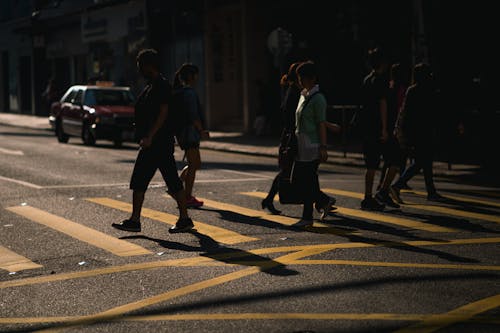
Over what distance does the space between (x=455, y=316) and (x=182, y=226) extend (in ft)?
15.9

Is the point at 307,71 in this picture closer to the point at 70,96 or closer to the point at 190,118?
the point at 190,118

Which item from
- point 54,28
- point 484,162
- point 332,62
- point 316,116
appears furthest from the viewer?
point 54,28

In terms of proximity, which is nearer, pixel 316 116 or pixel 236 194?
pixel 316 116

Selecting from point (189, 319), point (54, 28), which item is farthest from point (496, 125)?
point (54, 28)

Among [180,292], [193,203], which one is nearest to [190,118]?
[193,203]

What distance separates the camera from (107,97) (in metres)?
29.2

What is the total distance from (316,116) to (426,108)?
314 cm

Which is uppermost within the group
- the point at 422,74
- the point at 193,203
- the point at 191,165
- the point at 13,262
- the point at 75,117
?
the point at 422,74

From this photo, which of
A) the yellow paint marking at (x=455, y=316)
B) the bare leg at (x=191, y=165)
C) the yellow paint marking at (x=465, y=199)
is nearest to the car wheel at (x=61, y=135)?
the yellow paint marking at (x=465, y=199)

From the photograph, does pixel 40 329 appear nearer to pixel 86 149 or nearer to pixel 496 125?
pixel 496 125

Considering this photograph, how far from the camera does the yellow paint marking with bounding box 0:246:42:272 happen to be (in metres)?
9.16

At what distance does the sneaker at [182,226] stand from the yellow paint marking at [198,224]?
5.8 inches

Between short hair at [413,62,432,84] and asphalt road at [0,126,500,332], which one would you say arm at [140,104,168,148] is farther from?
short hair at [413,62,432,84]

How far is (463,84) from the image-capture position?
22938 millimetres
